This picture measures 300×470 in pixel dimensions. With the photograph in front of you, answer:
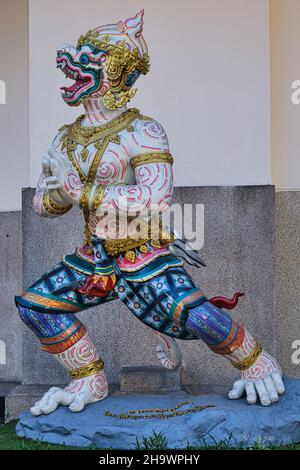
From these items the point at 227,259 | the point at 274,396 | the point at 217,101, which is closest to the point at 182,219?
the point at 227,259

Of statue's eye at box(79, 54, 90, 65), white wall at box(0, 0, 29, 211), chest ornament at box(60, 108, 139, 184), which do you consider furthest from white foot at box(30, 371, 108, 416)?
white wall at box(0, 0, 29, 211)

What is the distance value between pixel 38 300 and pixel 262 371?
3.24ft

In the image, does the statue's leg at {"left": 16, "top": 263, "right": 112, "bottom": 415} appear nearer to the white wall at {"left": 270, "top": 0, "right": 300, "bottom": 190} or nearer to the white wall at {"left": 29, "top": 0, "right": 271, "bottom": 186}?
the white wall at {"left": 29, "top": 0, "right": 271, "bottom": 186}

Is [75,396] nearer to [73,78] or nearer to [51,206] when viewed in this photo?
[51,206]

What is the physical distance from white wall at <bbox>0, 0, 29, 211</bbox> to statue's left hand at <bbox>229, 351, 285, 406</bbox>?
2.23 metres

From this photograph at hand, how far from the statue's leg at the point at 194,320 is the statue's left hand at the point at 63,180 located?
1.33ft

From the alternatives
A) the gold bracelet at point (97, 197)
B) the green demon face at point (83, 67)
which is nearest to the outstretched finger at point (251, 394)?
the gold bracelet at point (97, 197)

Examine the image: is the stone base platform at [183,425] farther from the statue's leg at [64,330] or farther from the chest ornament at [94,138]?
the chest ornament at [94,138]

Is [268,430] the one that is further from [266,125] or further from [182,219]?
[266,125]

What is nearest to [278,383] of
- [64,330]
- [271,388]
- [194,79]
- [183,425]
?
[271,388]

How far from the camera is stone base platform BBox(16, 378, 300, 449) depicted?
11.8ft

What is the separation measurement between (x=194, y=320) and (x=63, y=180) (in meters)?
0.77

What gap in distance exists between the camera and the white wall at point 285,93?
5039 mm

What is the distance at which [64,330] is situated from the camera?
376cm
